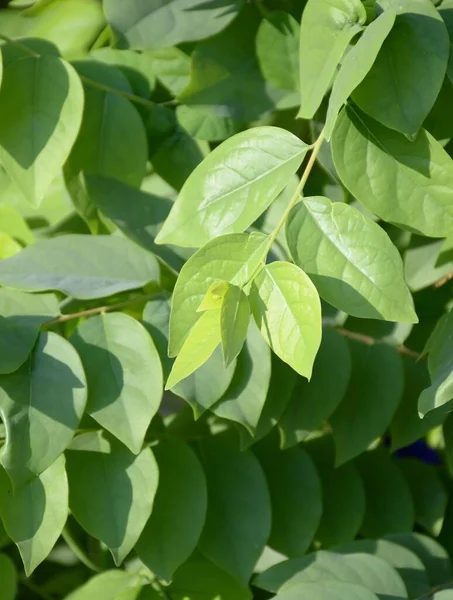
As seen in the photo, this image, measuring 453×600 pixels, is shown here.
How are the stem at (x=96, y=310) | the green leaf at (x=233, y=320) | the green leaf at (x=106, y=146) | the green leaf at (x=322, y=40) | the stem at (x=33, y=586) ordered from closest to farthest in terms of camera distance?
the green leaf at (x=233, y=320), the green leaf at (x=322, y=40), the stem at (x=96, y=310), the green leaf at (x=106, y=146), the stem at (x=33, y=586)

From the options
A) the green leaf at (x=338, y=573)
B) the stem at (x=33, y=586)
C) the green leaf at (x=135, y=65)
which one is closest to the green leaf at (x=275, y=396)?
the green leaf at (x=338, y=573)

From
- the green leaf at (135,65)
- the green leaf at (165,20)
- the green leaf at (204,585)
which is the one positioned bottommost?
the green leaf at (204,585)

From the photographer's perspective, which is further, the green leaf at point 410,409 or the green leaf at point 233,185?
the green leaf at point 410,409

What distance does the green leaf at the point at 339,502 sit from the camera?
799 mm

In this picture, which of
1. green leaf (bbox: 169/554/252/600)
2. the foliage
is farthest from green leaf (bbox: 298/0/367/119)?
green leaf (bbox: 169/554/252/600)

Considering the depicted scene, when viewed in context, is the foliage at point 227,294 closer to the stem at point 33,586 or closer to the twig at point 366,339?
the twig at point 366,339

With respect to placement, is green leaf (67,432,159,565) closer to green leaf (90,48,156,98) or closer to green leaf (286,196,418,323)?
green leaf (286,196,418,323)

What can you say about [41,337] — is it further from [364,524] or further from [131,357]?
[364,524]

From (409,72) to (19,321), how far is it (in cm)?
34

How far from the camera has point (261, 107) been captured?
2.52 feet

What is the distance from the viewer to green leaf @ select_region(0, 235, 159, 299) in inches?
26.0

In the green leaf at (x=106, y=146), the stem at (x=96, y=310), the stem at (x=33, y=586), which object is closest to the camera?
the stem at (x=96, y=310)

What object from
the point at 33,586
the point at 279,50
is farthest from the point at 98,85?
the point at 33,586

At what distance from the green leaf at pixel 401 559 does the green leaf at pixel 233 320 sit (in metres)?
0.31
